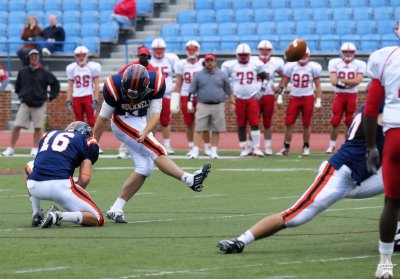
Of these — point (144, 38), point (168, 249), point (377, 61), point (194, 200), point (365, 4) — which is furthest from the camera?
point (144, 38)

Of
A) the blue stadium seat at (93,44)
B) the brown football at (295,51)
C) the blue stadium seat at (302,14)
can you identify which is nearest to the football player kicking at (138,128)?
the brown football at (295,51)

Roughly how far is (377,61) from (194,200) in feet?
20.8

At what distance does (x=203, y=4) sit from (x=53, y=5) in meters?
4.40

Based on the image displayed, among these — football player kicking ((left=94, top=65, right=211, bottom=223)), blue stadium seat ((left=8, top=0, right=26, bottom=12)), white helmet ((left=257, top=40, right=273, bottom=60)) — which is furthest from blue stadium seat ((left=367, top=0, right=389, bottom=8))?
football player kicking ((left=94, top=65, right=211, bottom=223))

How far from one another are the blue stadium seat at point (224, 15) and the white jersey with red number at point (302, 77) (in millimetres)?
7577

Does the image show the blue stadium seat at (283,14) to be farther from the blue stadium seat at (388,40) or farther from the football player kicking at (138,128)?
the football player kicking at (138,128)

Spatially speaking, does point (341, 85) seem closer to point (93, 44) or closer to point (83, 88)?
point (83, 88)

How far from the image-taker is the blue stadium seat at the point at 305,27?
27.8 m

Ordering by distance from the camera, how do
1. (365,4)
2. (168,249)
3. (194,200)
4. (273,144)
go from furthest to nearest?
(365,4), (273,144), (194,200), (168,249)

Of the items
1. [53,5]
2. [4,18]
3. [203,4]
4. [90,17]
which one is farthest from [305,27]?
[4,18]

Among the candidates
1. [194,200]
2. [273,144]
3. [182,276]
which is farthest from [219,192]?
[273,144]

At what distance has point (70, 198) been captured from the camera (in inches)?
422

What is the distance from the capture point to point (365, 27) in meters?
27.3

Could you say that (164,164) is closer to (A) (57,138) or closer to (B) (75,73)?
(A) (57,138)
